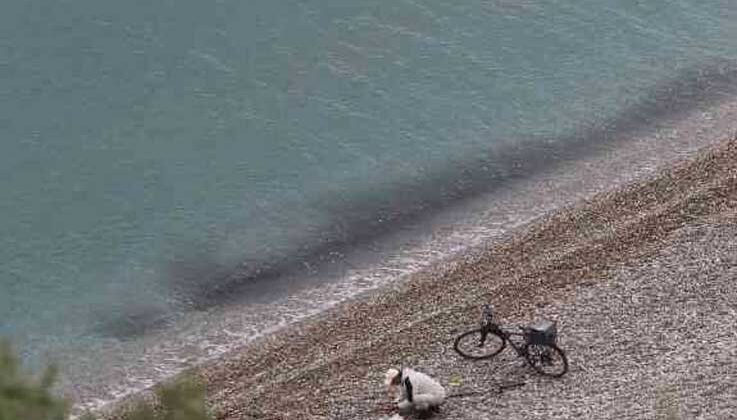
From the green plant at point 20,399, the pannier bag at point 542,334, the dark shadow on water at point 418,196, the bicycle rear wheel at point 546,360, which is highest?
the green plant at point 20,399

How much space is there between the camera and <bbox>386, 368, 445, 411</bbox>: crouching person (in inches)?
902

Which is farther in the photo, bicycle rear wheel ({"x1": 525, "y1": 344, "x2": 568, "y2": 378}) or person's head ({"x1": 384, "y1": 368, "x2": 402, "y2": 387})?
bicycle rear wheel ({"x1": 525, "y1": 344, "x2": 568, "y2": 378})

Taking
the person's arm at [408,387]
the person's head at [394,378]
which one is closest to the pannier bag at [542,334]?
the person's head at [394,378]

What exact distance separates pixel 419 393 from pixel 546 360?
107 inches

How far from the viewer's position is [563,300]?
1088 inches

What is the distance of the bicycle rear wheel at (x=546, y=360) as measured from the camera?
24.1 m

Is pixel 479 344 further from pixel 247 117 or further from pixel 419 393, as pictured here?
pixel 247 117

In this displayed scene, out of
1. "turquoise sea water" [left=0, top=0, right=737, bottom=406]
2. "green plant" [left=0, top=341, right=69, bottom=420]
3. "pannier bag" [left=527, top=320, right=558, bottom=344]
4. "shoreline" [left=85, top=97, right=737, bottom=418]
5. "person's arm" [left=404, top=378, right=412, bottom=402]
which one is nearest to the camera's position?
"green plant" [left=0, top=341, right=69, bottom=420]

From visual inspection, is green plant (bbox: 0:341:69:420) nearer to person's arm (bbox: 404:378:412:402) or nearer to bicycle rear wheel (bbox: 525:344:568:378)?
person's arm (bbox: 404:378:412:402)

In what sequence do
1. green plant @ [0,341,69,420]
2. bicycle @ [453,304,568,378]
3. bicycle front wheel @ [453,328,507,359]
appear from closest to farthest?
green plant @ [0,341,69,420] < bicycle @ [453,304,568,378] < bicycle front wheel @ [453,328,507,359]

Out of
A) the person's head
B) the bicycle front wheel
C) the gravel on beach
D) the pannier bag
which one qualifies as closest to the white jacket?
the gravel on beach

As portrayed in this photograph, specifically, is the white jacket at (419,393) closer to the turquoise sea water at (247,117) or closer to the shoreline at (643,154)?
the turquoise sea water at (247,117)

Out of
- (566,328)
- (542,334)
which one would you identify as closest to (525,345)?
(542,334)

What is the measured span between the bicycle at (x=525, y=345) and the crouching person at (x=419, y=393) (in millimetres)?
1947
